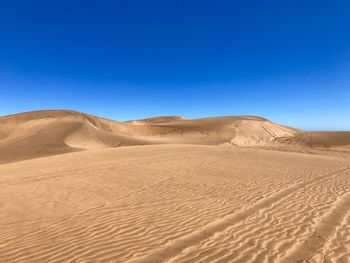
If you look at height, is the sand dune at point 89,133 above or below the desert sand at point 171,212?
above

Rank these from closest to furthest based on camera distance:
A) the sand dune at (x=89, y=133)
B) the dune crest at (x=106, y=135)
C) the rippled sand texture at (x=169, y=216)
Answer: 1. the rippled sand texture at (x=169, y=216)
2. the sand dune at (x=89, y=133)
3. the dune crest at (x=106, y=135)

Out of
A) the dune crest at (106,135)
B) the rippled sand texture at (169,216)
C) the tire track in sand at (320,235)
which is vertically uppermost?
the dune crest at (106,135)

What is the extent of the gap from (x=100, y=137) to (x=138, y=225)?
28732mm

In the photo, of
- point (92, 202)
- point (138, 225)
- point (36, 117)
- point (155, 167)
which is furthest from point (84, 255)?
point (36, 117)

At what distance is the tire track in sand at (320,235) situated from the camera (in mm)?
4879

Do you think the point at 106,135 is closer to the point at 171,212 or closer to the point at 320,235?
the point at 171,212

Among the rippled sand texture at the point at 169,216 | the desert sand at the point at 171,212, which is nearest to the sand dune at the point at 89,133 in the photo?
the desert sand at the point at 171,212

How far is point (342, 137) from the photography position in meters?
41.0

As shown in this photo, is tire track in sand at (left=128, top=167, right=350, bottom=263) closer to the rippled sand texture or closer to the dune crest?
the rippled sand texture

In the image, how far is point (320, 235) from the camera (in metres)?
5.84

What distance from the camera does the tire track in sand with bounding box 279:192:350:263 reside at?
488cm

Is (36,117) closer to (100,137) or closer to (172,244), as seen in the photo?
(100,137)

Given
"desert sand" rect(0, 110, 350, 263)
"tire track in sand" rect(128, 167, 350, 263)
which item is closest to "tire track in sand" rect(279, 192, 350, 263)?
"desert sand" rect(0, 110, 350, 263)

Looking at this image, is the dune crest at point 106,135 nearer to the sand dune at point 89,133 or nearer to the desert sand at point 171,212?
the sand dune at point 89,133
